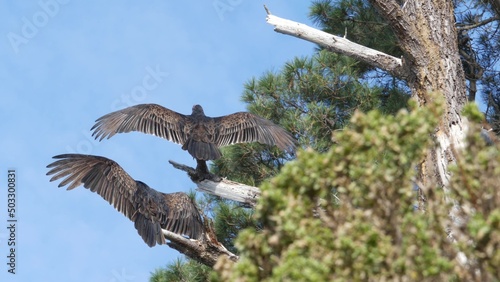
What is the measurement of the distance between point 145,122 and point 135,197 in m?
1.22

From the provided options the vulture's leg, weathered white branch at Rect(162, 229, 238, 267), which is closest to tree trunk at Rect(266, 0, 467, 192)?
the vulture's leg

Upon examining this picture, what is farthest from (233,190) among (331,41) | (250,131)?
(331,41)

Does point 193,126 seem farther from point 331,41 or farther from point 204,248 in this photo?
point 204,248

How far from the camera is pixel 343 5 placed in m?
10.2

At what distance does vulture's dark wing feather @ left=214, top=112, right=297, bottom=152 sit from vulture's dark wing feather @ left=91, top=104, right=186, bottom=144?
1.15ft

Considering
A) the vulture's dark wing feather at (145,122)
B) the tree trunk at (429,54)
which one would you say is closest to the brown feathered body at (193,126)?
the vulture's dark wing feather at (145,122)

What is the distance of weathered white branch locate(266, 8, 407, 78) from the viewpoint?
7.07 metres

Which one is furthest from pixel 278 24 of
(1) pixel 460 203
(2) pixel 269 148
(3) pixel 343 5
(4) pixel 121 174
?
(1) pixel 460 203

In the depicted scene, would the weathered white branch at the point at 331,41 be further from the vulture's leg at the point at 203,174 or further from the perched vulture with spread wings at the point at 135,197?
the perched vulture with spread wings at the point at 135,197

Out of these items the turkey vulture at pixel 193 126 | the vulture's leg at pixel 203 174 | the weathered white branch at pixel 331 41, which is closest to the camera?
the weathered white branch at pixel 331 41

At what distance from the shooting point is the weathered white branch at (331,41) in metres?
7.07

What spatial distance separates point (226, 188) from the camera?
729 cm

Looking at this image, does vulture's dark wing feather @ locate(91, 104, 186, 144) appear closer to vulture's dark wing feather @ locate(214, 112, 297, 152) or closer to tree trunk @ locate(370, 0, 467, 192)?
vulture's dark wing feather @ locate(214, 112, 297, 152)

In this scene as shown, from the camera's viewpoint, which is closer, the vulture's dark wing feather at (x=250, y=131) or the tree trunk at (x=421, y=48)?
the tree trunk at (x=421, y=48)
